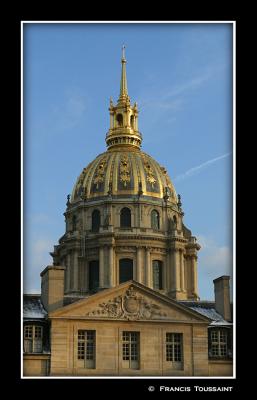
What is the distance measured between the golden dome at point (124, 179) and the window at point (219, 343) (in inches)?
1787

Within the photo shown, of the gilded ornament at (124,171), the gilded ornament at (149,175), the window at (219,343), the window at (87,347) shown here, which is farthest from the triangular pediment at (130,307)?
the gilded ornament at (149,175)

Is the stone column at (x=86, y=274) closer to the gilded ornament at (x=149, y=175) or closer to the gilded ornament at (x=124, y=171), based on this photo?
the gilded ornament at (x=124, y=171)

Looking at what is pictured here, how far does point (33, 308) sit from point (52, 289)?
6.16 ft

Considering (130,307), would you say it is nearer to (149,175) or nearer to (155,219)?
(155,219)

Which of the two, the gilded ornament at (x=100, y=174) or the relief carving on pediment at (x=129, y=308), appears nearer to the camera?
the relief carving on pediment at (x=129, y=308)

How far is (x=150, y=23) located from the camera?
132 ft

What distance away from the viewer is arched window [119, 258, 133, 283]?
10200 cm

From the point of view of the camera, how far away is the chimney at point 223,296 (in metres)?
66.7

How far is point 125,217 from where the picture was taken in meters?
107

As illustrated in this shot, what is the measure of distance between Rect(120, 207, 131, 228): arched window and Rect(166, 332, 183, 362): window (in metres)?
44.0

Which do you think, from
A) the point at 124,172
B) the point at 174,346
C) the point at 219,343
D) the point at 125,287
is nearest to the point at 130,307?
the point at 125,287

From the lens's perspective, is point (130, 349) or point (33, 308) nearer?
point (130, 349)
